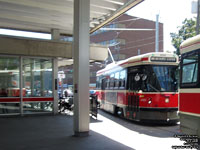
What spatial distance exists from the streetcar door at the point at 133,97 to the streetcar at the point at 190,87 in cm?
321

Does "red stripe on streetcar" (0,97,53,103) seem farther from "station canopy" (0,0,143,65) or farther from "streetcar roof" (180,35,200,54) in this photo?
"streetcar roof" (180,35,200,54)

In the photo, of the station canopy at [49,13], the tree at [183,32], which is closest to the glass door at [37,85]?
the station canopy at [49,13]

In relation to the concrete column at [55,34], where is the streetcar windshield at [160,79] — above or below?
below

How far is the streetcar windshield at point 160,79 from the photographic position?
10401 millimetres

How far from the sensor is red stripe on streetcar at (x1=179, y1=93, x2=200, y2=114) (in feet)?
21.4

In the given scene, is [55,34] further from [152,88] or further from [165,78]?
[165,78]

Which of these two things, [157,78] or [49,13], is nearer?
[157,78]

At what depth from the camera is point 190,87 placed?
6.93 m

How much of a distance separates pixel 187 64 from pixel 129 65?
14.6 ft

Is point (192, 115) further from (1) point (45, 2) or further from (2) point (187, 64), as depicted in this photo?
(1) point (45, 2)

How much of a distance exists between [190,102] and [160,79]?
145 inches

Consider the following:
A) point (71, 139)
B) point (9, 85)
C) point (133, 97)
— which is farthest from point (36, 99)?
point (71, 139)

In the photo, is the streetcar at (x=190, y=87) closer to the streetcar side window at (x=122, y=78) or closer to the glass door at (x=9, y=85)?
the streetcar side window at (x=122, y=78)

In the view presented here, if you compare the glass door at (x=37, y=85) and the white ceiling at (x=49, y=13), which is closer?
the white ceiling at (x=49, y=13)
